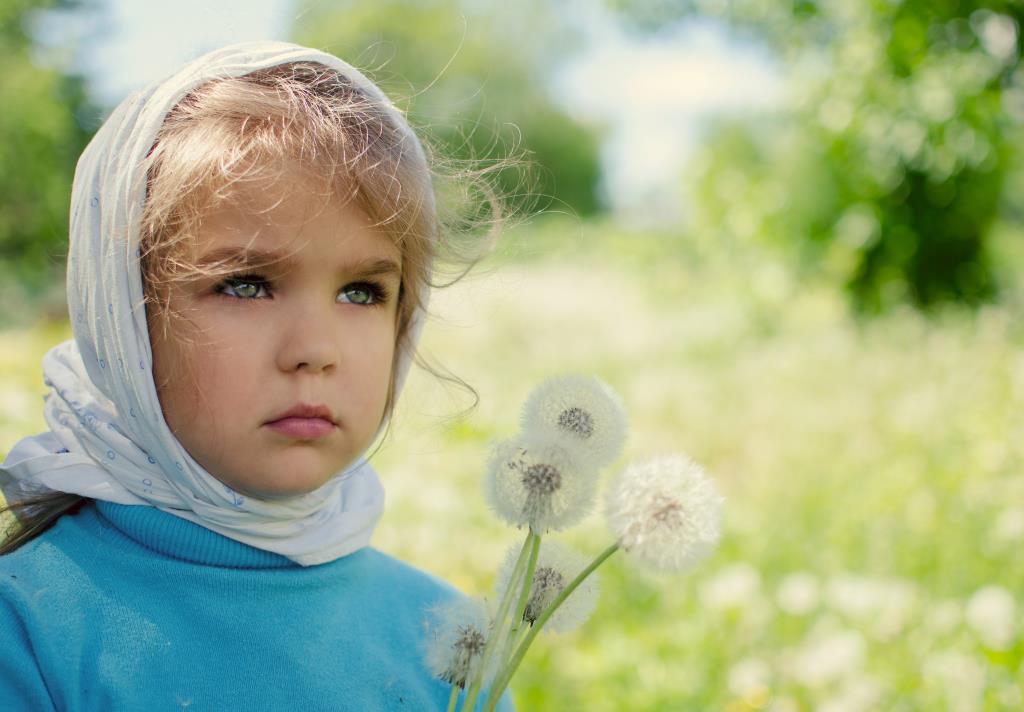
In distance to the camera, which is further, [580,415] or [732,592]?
[732,592]

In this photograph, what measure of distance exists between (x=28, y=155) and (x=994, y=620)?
14.0 m

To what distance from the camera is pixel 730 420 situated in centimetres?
541

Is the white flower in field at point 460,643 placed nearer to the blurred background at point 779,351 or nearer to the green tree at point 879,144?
the blurred background at point 779,351

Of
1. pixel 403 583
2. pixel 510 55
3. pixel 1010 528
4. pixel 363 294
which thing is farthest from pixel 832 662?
pixel 510 55

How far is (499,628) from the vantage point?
0.78 meters

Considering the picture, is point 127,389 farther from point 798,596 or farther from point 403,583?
point 798,596

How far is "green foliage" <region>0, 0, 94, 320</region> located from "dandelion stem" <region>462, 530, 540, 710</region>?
12436 mm

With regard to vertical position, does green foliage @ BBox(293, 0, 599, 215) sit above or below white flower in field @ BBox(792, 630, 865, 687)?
below

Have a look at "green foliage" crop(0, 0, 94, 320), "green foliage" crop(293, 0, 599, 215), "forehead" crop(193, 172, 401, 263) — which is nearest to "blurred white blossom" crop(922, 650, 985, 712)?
"forehead" crop(193, 172, 401, 263)

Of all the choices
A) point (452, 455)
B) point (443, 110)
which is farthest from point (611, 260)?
point (443, 110)

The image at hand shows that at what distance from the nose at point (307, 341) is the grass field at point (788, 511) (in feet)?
1.18

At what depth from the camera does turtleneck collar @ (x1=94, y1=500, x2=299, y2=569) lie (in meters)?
1.12

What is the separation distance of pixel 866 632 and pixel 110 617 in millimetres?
2400

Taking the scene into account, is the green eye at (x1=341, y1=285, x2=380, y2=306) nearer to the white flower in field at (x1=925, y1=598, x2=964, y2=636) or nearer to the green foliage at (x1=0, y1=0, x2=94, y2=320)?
the white flower in field at (x1=925, y1=598, x2=964, y2=636)
